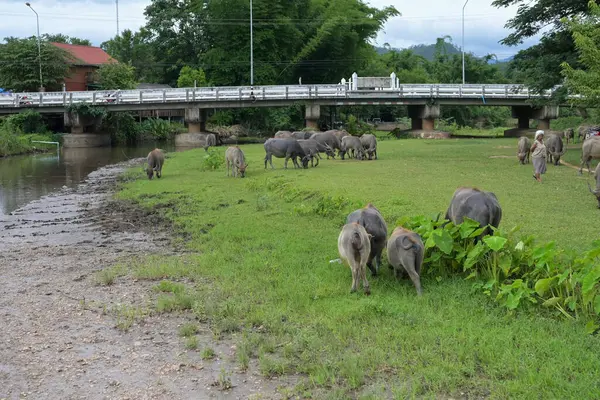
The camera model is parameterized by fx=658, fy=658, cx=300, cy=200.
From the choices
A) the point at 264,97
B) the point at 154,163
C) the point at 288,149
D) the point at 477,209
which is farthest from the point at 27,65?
the point at 477,209

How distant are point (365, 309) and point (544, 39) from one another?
23.3 m

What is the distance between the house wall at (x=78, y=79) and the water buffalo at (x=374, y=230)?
5712cm

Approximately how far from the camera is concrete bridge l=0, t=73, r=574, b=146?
45688 millimetres

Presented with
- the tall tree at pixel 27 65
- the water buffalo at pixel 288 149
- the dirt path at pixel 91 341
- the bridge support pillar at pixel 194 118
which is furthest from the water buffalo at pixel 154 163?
the tall tree at pixel 27 65

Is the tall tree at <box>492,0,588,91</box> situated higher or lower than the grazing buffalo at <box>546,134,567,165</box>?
higher

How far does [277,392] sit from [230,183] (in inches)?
563

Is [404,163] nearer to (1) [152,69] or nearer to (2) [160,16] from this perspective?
(2) [160,16]

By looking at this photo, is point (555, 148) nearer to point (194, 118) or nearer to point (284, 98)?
point (284, 98)

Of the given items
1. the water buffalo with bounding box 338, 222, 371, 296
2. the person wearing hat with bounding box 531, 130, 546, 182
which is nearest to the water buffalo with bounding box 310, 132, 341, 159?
the person wearing hat with bounding box 531, 130, 546, 182

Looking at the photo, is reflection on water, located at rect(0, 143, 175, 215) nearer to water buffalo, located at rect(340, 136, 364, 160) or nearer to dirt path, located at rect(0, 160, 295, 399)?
dirt path, located at rect(0, 160, 295, 399)

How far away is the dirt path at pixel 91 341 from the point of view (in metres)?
6.17

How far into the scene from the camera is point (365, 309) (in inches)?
296

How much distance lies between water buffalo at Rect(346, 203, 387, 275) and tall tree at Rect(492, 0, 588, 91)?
61.6 ft

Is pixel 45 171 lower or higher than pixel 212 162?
lower
